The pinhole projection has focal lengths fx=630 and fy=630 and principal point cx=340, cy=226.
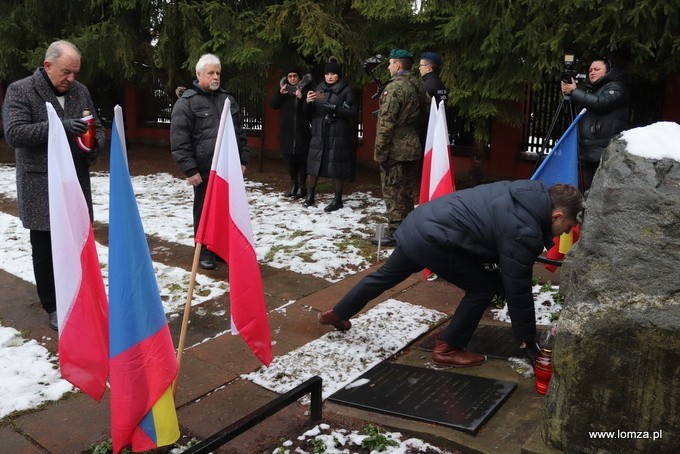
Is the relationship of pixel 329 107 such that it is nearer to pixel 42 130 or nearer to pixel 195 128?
pixel 195 128

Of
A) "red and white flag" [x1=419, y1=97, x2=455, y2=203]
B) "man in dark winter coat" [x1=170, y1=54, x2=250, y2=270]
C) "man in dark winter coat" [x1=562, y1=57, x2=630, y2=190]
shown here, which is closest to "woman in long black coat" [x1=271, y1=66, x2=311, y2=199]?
"man in dark winter coat" [x1=170, y1=54, x2=250, y2=270]

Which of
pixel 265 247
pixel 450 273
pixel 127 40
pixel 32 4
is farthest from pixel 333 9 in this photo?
pixel 450 273

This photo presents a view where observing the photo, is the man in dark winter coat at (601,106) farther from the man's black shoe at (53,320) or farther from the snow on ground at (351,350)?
the man's black shoe at (53,320)

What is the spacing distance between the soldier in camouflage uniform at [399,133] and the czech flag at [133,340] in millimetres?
3845

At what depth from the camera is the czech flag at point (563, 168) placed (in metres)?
5.24

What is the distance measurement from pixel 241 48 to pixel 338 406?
6.46m

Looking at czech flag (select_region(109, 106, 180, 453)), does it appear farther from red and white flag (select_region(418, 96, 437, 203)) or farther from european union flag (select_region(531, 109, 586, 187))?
european union flag (select_region(531, 109, 586, 187))

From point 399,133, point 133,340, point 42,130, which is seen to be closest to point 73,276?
point 133,340

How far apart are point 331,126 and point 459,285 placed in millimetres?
4490

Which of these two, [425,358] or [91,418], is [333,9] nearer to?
[425,358]

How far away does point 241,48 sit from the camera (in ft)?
28.5

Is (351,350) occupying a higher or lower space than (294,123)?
lower

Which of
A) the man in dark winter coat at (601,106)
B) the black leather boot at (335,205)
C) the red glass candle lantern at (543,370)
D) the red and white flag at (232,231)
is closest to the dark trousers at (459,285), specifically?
the red glass candle lantern at (543,370)

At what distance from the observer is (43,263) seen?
4215mm
